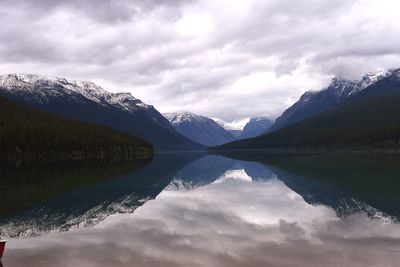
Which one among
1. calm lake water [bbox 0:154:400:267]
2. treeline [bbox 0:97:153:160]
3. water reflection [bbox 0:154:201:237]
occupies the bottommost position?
calm lake water [bbox 0:154:400:267]

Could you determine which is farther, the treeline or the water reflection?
the treeline

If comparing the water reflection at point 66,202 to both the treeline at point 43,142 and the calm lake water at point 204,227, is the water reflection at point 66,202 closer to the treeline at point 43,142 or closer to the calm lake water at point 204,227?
the calm lake water at point 204,227

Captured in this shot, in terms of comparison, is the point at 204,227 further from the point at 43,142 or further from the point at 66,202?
the point at 43,142

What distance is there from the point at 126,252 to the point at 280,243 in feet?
32.6

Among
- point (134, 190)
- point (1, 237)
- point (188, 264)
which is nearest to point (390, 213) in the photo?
point (188, 264)

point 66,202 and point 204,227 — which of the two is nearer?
point 204,227

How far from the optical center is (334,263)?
78.6 ft

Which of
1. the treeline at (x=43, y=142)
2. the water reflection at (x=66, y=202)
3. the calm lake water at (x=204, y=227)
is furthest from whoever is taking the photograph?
the treeline at (x=43, y=142)

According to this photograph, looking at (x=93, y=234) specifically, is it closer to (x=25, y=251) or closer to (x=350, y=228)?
(x=25, y=251)

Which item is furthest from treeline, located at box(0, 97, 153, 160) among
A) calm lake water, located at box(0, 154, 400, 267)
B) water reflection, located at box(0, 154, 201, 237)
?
A: calm lake water, located at box(0, 154, 400, 267)

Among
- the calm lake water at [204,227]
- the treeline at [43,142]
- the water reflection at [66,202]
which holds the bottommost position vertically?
the calm lake water at [204,227]

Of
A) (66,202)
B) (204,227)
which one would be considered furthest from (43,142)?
(204,227)

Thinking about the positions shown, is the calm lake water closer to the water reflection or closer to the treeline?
the water reflection

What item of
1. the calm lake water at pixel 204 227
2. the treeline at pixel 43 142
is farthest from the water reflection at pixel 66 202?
the treeline at pixel 43 142
